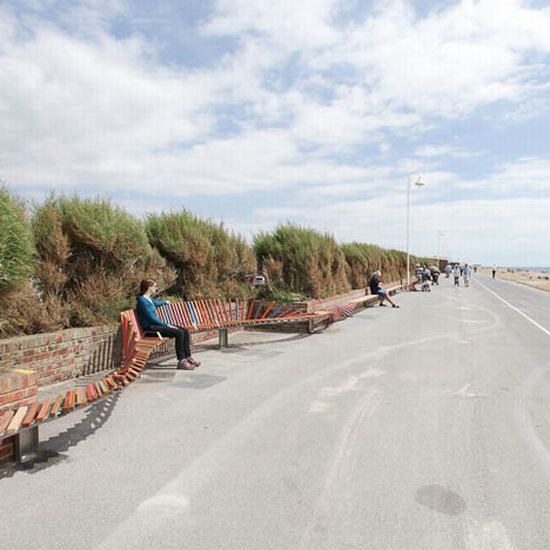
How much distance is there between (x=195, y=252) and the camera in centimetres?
956

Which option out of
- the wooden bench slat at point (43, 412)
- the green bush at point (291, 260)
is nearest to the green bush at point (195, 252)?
the green bush at point (291, 260)

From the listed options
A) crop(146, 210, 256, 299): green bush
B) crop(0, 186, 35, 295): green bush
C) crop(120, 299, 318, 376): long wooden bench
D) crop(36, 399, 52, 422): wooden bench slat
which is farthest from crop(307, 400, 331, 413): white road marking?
crop(146, 210, 256, 299): green bush

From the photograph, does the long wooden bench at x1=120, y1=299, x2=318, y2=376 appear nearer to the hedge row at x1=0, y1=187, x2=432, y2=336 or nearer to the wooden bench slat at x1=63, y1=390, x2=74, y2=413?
the hedge row at x1=0, y1=187, x2=432, y2=336

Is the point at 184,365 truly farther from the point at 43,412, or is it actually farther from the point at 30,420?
the point at 30,420

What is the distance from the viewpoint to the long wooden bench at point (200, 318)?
611 cm

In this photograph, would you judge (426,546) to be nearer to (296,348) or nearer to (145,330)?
(145,330)

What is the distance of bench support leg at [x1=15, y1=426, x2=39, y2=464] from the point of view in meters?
3.35

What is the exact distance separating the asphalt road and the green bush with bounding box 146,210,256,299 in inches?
137

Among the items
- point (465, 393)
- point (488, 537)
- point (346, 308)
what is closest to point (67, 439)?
point (488, 537)

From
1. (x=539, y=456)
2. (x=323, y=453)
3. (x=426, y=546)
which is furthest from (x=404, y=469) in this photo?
(x=539, y=456)

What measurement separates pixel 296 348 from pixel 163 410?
13.0ft

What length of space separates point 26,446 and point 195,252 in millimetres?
6411

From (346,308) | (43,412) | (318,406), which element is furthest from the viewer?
(346,308)

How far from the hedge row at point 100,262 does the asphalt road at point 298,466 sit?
1.63 meters
